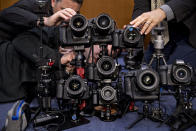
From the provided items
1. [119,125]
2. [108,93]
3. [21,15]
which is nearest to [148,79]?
[108,93]

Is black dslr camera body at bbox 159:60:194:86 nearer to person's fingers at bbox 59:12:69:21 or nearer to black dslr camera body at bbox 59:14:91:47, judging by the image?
black dslr camera body at bbox 59:14:91:47

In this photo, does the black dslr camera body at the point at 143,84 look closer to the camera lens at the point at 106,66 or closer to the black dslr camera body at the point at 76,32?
the camera lens at the point at 106,66

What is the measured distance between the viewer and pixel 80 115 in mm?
1470

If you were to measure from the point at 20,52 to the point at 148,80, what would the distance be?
1.15 m

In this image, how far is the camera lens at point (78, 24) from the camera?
1.25m

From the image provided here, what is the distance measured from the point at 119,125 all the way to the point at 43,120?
19.7 inches

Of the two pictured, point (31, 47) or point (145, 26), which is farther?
point (31, 47)

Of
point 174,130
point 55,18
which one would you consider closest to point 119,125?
point 174,130

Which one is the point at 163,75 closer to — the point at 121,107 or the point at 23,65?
the point at 121,107

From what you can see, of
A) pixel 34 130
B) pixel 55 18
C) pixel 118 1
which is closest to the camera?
pixel 34 130

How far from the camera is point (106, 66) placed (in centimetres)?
129

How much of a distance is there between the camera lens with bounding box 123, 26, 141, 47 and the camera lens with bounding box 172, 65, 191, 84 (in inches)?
11.7

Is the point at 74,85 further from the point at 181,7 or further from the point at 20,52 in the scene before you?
the point at 181,7

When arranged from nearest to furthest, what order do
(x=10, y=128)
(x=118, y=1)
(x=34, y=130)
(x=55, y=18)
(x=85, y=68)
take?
(x=10, y=128) < (x=34, y=130) < (x=85, y=68) < (x=55, y=18) < (x=118, y=1)
